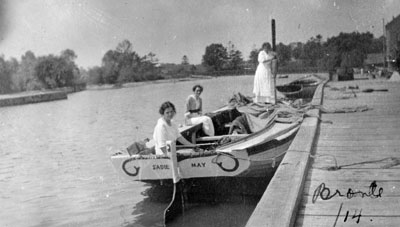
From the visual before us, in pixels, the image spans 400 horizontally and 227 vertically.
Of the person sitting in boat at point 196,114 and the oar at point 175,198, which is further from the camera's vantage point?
the person sitting in boat at point 196,114

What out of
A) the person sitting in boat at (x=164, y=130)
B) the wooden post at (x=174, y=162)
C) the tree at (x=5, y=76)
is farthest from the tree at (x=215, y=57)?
the wooden post at (x=174, y=162)

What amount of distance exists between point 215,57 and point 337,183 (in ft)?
261

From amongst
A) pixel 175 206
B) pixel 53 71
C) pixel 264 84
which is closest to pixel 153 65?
pixel 53 71

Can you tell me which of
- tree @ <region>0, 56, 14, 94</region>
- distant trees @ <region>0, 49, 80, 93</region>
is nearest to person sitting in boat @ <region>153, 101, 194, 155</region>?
tree @ <region>0, 56, 14, 94</region>

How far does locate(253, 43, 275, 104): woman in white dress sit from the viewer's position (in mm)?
12352

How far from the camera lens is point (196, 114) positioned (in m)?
10.1

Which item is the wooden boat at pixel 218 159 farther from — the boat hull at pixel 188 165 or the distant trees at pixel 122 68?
the distant trees at pixel 122 68

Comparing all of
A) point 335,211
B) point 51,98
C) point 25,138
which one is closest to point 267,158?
point 335,211

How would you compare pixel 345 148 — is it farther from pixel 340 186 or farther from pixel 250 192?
pixel 250 192

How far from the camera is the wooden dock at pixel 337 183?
3191mm

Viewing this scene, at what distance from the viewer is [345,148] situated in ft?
18.7

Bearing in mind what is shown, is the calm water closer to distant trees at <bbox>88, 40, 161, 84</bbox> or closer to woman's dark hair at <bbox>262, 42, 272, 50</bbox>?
woman's dark hair at <bbox>262, 42, 272, 50</bbox>

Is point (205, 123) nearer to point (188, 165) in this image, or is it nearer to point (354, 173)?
point (188, 165)

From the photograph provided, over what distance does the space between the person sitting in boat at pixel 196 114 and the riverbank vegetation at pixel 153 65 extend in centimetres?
4008
